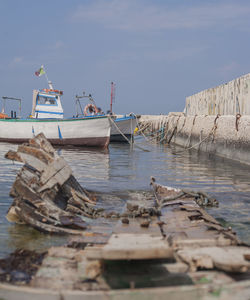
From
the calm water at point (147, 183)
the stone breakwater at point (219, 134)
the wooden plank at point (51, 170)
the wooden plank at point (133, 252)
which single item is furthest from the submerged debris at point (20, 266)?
the stone breakwater at point (219, 134)

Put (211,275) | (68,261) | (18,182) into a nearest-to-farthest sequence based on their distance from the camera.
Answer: (211,275) → (68,261) → (18,182)

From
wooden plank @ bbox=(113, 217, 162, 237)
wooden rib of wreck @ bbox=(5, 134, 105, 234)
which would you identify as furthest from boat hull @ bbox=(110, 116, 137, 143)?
wooden plank @ bbox=(113, 217, 162, 237)

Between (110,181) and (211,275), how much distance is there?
26.2 feet

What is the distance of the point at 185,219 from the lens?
218 inches

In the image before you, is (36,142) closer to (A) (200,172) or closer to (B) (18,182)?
(B) (18,182)

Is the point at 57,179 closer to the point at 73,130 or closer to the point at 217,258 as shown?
the point at 217,258

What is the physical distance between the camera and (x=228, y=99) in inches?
704

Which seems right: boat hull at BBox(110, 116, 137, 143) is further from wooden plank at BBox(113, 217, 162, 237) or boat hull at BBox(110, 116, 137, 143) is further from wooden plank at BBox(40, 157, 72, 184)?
wooden plank at BBox(113, 217, 162, 237)

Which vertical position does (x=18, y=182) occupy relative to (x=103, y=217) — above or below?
above

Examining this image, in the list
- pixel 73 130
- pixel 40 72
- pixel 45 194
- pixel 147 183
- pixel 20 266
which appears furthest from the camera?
pixel 40 72

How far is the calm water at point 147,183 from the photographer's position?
5332mm

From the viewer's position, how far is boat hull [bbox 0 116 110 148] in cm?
2292

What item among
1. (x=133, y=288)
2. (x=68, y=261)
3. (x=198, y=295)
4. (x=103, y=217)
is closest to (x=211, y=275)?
(x=198, y=295)

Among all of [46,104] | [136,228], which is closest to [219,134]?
[46,104]
